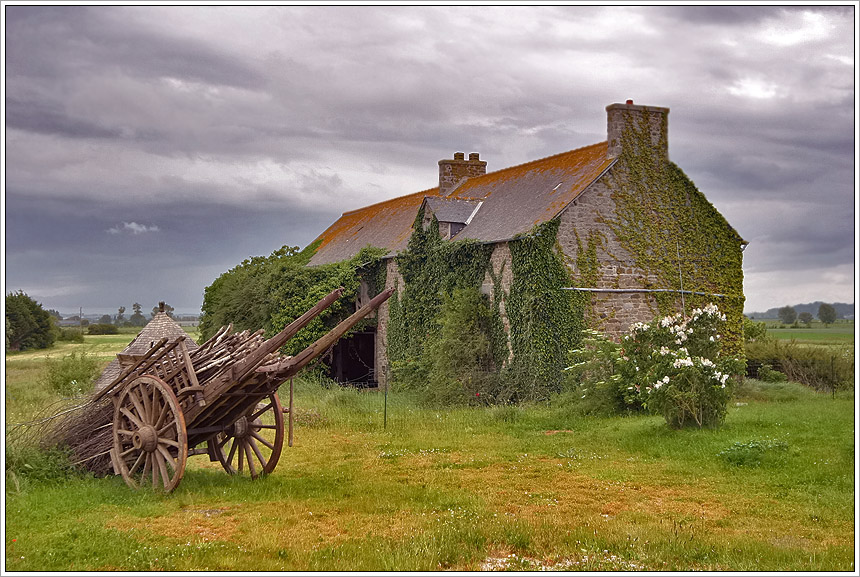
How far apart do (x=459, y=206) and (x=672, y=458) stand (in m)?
14.7

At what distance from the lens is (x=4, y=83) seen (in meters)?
8.88

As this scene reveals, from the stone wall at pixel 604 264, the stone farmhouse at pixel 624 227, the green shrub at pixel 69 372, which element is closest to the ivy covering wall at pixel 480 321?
the stone farmhouse at pixel 624 227

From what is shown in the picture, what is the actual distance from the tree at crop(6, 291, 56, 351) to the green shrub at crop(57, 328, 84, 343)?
207cm

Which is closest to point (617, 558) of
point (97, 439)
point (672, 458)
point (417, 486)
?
point (417, 486)

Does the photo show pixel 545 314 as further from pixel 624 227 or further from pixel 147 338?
pixel 147 338

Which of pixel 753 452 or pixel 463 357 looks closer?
pixel 753 452

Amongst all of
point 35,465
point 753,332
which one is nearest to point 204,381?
point 35,465

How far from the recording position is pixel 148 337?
18.6 metres

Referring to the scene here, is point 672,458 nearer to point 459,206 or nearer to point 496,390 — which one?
point 496,390

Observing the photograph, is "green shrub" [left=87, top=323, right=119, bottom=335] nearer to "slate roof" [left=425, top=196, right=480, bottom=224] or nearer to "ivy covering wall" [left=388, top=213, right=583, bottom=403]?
"ivy covering wall" [left=388, top=213, right=583, bottom=403]

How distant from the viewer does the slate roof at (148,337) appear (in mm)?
17984

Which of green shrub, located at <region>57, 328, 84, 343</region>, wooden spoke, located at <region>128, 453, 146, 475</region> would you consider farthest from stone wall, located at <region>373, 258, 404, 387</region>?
green shrub, located at <region>57, 328, 84, 343</region>

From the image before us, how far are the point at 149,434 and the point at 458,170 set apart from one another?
23.0m

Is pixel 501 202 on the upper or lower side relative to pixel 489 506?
upper
